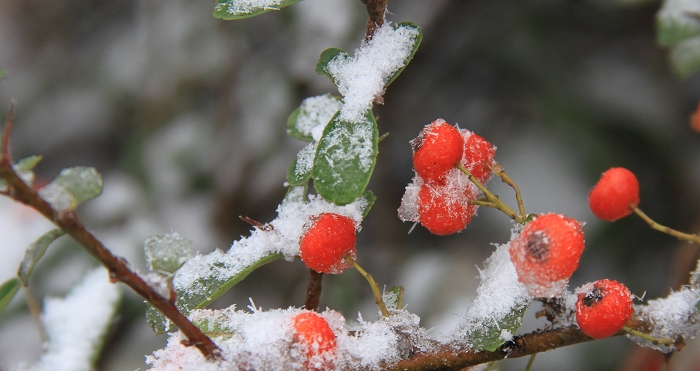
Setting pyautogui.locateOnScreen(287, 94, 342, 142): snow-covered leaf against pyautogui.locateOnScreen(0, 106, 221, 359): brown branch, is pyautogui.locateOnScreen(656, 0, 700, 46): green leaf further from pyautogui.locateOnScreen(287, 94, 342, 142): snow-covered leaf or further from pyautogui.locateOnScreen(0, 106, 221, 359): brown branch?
pyautogui.locateOnScreen(0, 106, 221, 359): brown branch

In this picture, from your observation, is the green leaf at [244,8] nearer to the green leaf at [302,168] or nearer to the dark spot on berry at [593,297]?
the green leaf at [302,168]

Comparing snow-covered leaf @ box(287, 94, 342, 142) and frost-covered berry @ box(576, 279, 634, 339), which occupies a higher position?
snow-covered leaf @ box(287, 94, 342, 142)

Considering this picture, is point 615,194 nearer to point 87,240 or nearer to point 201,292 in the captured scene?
point 201,292

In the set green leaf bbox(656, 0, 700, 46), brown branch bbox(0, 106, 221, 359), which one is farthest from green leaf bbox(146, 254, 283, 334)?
green leaf bbox(656, 0, 700, 46)

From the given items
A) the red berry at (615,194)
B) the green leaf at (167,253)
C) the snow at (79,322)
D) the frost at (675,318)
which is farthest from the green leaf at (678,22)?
the snow at (79,322)

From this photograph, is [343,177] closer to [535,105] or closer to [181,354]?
[181,354]

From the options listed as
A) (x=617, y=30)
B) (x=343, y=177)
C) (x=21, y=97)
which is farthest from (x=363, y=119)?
(x=21, y=97)
